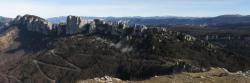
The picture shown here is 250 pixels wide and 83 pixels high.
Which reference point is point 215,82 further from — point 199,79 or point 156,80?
point 156,80

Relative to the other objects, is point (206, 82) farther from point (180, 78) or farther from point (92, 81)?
point (92, 81)

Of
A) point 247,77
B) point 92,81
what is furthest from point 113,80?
point 247,77

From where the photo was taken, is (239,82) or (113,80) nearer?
(239,82)

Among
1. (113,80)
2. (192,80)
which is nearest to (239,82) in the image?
(192,80)

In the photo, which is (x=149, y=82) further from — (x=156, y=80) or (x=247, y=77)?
(x=247, y=77)

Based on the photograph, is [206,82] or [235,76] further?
[235,76]

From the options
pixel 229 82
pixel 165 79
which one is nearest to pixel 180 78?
pixel 165 79

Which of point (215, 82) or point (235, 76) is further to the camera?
point (235, 76)
